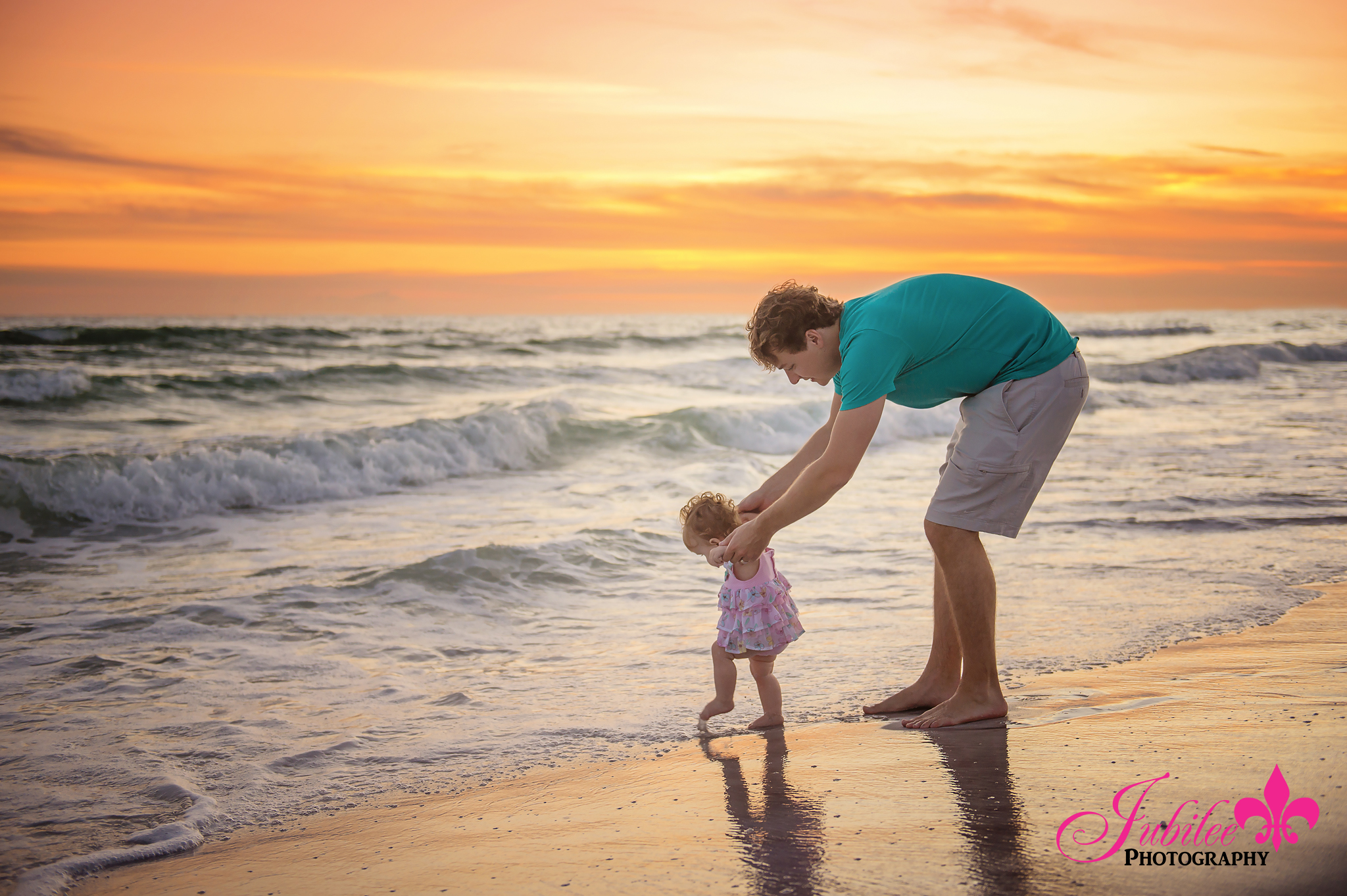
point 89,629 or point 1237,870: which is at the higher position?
point 1237,870

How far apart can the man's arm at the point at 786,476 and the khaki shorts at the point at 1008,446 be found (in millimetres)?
474

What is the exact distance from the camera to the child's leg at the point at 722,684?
11.7ft

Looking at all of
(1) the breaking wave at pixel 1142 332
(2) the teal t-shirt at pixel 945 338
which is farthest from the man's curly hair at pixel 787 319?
(1) the breaking wave at pixel 1142 332

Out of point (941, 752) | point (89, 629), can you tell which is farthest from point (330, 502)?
point (941, 752)

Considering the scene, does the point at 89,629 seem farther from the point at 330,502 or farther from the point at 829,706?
the point at 330,502

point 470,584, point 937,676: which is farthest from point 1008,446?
point 470,584

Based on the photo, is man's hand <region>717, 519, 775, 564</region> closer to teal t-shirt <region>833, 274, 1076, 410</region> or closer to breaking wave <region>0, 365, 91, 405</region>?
teal t-shirt <region>833, 274, 1076, 410</region>

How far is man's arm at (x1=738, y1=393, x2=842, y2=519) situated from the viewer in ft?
11.2

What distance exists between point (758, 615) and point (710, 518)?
0.39m

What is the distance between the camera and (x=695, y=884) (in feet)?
7.25

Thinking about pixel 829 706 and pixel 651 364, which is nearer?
pixel 829 706

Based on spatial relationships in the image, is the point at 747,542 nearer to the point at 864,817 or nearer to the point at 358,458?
the point at 864,817

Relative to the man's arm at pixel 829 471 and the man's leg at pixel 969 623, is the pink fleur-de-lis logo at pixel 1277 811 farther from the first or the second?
the man's arm at pixel 829 471

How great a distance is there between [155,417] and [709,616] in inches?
531
